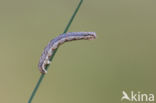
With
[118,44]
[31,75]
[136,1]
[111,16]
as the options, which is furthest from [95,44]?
[136,1]

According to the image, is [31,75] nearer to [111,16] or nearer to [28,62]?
[28,62]

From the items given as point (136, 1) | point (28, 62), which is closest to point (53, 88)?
point (28, 62)

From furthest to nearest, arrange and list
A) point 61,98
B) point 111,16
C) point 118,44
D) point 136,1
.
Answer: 1. point 136,1
2. point 111,16
3. point 118,44
4. point 61,98

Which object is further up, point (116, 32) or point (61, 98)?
point (116, 32)

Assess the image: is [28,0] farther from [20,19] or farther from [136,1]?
[136,1]

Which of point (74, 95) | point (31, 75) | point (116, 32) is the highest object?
→ point (116, 32)

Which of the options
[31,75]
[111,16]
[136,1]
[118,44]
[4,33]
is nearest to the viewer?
[31,75]

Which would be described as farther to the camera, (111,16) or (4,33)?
(111,16)
